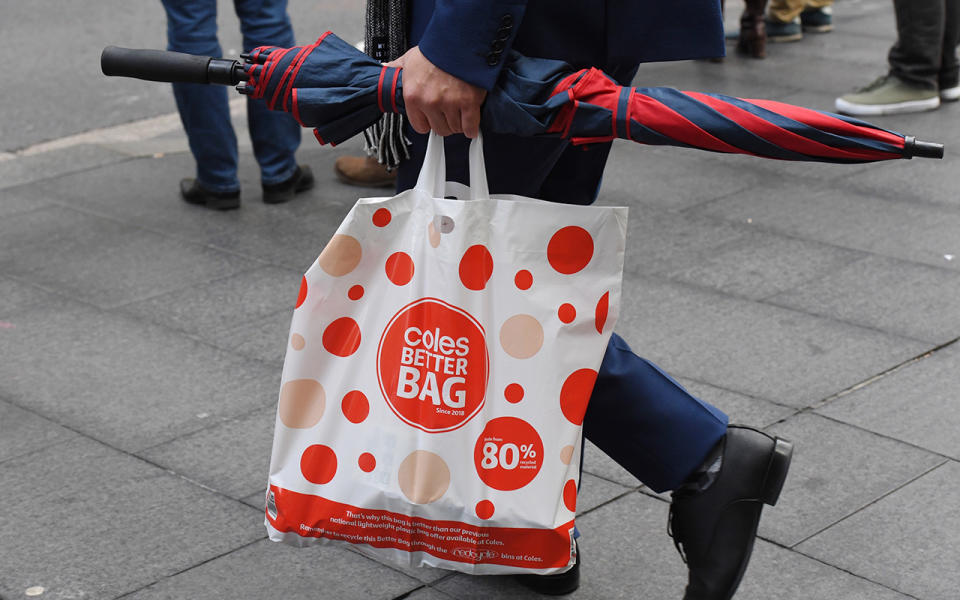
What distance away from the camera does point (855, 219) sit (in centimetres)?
520

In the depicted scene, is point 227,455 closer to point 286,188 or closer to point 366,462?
point 366,462

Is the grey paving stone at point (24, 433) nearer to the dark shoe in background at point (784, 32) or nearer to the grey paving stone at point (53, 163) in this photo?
the grey paving stone at point (53, 163)

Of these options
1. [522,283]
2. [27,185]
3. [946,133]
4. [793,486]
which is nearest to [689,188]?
[946,133]

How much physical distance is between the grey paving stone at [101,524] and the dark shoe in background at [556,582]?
27.2 inches

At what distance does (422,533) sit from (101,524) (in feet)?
3.49

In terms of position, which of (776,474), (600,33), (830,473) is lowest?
(830,473)

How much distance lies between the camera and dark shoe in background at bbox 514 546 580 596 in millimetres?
2689

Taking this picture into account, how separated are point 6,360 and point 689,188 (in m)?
3.09

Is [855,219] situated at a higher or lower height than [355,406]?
lower

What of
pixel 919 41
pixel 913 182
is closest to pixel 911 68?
pixel 919 41

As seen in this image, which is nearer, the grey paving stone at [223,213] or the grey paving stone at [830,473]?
the grey paving stone at [830,473]

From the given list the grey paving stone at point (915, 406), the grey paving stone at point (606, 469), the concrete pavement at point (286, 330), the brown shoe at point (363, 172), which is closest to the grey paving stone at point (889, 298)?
the concrete pavement at point (286, 330)

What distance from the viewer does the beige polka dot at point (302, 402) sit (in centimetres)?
232

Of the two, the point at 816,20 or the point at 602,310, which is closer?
the point at 602,310
